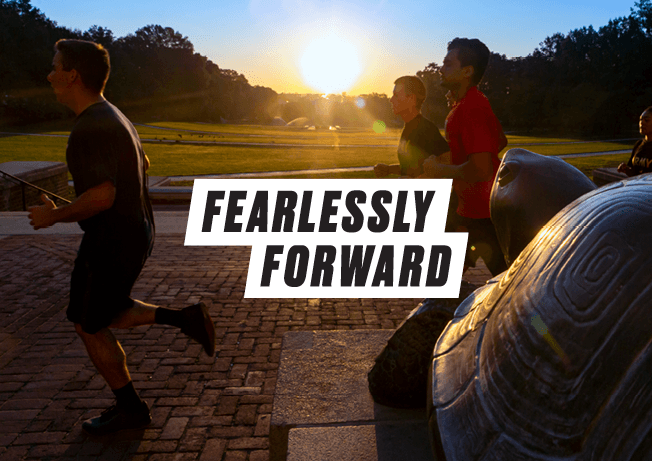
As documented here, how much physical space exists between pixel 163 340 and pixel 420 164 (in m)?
2.56

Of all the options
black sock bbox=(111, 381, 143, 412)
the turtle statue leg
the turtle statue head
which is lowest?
black sock bbox=(111, 381, 143, 412)

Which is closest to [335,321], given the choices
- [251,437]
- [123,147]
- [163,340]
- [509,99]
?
[163,340]

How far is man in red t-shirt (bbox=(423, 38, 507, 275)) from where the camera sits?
2930 millimetres

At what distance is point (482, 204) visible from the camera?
312cm

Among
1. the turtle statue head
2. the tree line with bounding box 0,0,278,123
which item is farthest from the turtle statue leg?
the tree line with bounding box 0,0,278,123

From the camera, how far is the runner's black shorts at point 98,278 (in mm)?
2609

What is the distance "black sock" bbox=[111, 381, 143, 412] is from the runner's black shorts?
1.40 ft

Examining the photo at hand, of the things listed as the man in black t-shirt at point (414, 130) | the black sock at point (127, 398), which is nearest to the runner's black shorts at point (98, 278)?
the black sock at point (127, 398)

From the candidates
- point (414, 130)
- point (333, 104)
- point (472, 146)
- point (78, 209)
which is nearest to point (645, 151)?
point (414, 130)

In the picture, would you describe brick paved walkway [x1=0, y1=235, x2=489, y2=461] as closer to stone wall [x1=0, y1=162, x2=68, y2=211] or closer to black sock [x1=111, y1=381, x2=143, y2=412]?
black sock [x1=111, y1=381, x2=143, y2=412]

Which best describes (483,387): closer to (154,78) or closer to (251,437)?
(251,437)

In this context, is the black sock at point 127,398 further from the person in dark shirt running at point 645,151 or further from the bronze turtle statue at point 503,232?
the person in dark shirt running at point 645,151

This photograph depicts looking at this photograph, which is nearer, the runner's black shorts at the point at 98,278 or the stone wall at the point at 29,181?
the runner's black shorts at the point at 98,278

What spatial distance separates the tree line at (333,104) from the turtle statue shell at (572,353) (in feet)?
197
